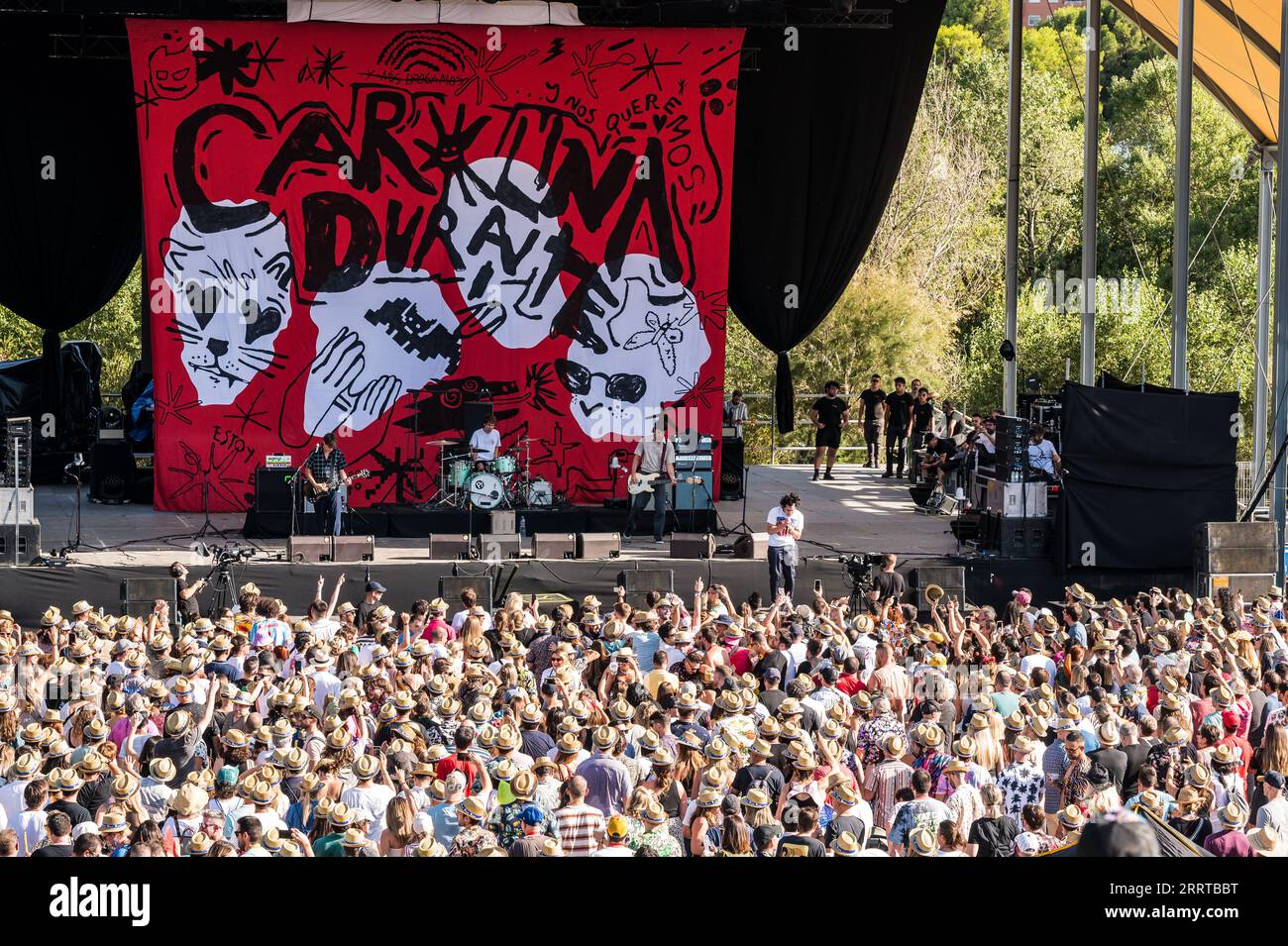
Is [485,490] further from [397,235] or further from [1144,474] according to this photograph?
[1144,474]

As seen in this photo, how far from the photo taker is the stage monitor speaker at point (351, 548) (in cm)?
1781

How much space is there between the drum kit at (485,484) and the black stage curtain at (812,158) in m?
4.42

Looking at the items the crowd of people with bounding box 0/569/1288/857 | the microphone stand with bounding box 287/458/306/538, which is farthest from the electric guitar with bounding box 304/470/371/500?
the crowd of people with bounding box 0/569/1288/857

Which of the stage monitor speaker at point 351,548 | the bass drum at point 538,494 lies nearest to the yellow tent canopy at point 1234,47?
the bass drum at point 538,494

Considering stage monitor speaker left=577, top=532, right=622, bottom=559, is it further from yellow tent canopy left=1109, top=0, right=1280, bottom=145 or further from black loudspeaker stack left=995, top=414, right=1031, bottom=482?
yellow tent canopy left=1109, top=0, right=1280, bottom=145

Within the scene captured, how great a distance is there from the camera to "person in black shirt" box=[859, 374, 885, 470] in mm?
26797

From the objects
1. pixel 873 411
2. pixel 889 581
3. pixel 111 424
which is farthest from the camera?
pixel 873 411

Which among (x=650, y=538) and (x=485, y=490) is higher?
(x=485, y=490)

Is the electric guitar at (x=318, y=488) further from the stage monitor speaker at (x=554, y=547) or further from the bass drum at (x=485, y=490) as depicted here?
the stage monitor speaker at (x=554, y=547)

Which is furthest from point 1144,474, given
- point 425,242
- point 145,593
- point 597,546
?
point 145,593

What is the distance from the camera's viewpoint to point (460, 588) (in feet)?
54.4

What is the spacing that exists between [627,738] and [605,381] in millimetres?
13680

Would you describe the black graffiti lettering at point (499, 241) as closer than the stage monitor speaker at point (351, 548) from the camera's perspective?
No
